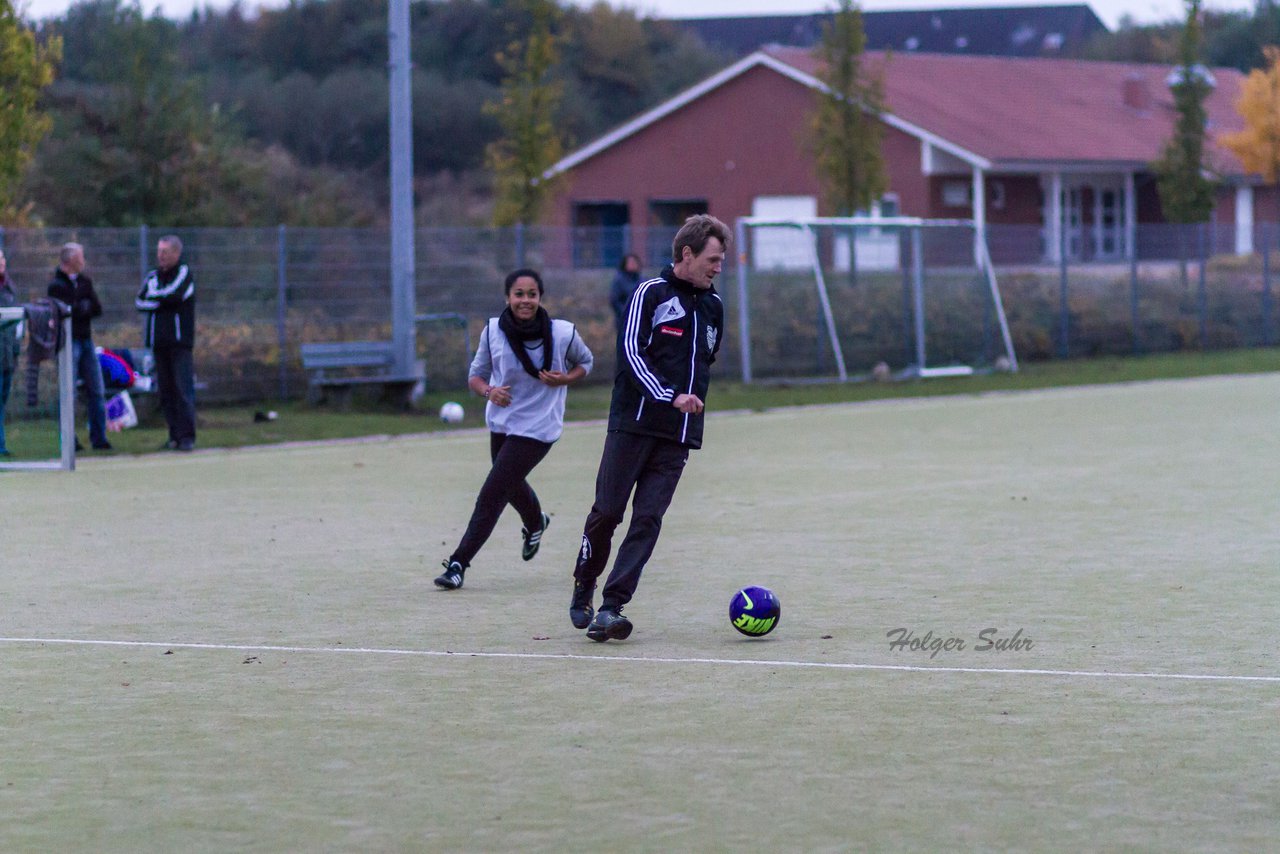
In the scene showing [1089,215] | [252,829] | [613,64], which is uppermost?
[613,64]

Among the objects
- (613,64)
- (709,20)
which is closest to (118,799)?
(613,64)

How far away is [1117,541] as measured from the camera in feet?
37.9

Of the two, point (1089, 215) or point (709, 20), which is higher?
point (709, 20)

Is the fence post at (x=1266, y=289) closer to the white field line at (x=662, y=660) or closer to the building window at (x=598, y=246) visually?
the building window at (x=598, y=246)

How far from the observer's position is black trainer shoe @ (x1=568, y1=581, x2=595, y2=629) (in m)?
8.74

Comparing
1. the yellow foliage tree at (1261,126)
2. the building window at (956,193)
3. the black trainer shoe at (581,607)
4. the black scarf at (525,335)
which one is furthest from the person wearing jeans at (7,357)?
the yellow foliage tree at (1261,126)

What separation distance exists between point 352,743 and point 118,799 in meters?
0.92

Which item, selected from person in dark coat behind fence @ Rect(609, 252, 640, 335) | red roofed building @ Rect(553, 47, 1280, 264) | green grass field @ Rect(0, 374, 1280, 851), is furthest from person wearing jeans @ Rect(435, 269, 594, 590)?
red roofed building @ Rect(553, 47, 1280, 264)

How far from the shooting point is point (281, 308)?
2212 cm

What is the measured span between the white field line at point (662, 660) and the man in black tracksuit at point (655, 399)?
37 cm

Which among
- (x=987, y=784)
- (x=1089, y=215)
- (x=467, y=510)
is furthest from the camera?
(x=1089, y=215)

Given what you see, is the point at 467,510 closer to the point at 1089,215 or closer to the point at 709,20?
the point at 1089,215

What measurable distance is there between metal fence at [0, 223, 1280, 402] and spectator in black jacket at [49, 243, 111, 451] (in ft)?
9.34

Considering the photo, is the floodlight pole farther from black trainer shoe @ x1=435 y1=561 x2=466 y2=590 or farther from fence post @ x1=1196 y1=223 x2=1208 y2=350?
fence post @ x1=1196 y1=223 x2=1208 y2=350
